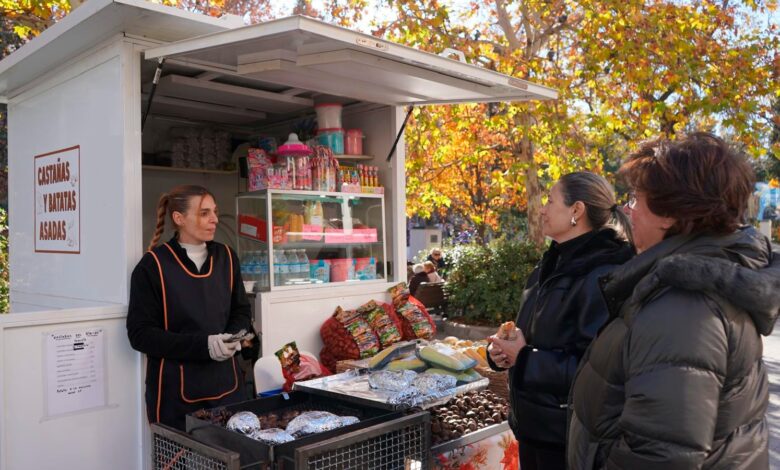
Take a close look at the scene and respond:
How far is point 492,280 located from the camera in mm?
10766

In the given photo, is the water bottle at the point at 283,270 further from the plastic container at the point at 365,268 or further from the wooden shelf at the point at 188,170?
the wooden shelf at the point at 188,170

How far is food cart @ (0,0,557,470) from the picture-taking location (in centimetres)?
330

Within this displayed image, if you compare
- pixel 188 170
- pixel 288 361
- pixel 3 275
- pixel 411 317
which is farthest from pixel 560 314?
pixel 3 275

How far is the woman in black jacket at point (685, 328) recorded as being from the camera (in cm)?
150

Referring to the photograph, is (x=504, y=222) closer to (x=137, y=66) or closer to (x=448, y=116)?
(x=448, y=116)

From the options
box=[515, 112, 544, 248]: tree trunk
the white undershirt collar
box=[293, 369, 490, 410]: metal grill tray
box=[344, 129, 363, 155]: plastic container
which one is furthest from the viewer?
box=[515, 112, 544, 248]: tree trunk

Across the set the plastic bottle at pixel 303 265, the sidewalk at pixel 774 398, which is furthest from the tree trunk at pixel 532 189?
the plastic bottle at pixel 303 265

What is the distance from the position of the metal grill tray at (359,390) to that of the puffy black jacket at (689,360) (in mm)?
1219

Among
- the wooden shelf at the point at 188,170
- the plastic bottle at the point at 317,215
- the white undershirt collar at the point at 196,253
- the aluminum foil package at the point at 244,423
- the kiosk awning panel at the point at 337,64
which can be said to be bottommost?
the aluminum foil package at the point at 244,423

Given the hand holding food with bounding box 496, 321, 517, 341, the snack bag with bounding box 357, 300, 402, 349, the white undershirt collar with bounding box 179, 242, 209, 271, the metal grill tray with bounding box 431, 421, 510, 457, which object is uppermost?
the white undershirt collar with bounding box 179, 242, 209, 271

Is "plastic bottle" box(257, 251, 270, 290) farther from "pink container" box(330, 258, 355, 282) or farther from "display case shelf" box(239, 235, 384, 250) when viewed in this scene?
"pink container" box(330, 258, 355, 282)

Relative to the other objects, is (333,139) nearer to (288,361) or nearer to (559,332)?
(288,361)

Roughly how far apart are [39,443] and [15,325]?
0.60 metres

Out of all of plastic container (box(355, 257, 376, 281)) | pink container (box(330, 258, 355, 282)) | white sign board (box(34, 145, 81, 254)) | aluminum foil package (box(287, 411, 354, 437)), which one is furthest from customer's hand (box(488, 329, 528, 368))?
white sign board (box(34, 145, 81, 254))
